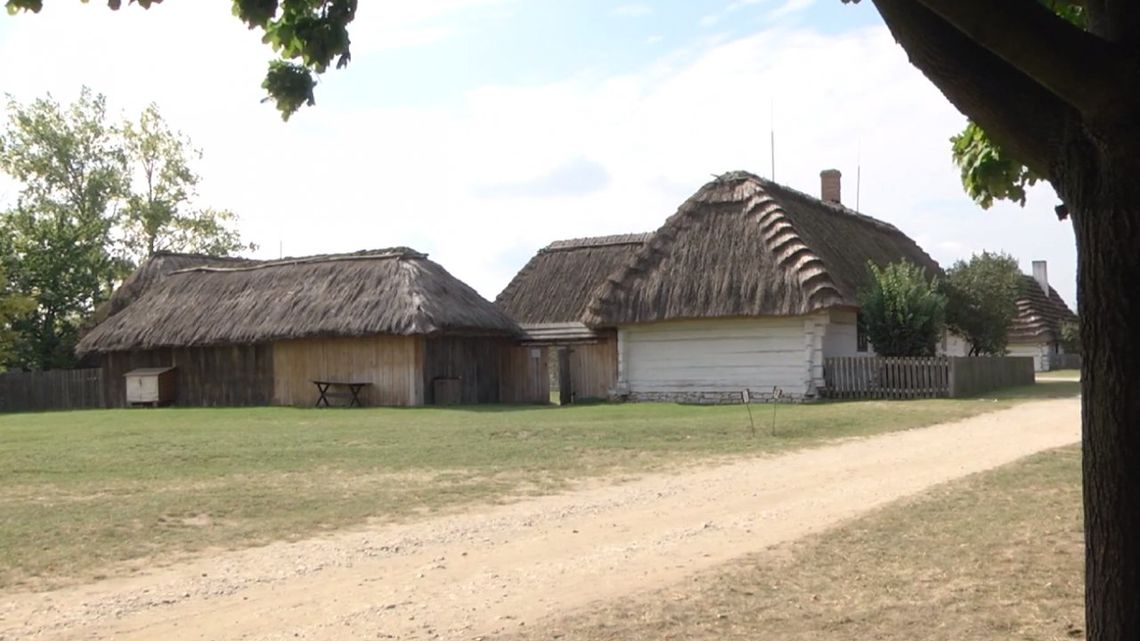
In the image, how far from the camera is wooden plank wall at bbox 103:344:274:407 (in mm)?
34594

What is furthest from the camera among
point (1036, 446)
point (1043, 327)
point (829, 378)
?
point (1043, 327)

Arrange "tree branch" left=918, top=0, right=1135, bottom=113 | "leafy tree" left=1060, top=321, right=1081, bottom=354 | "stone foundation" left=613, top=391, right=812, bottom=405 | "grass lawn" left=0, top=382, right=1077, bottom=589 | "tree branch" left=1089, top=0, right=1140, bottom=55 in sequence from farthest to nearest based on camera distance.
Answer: "leafy tree" left=1060, top=321, right=1081, bottom=354
"stone foundation" left=613, top=391, right=812, bottom=405
"grass lawn" left=0, top=382, right=1077, bottom=589
"tree branch" left=1089, top=0, right=1140, bottom=55
"tree branch" left=918, top=0, right=1135, bottom=113

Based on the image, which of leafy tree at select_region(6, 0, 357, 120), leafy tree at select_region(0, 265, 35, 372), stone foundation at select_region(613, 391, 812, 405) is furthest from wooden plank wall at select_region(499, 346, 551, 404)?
leafy tree at select_region(6, 0, 357, 120)

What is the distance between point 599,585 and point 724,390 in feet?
75.8

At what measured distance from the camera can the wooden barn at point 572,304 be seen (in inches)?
1323

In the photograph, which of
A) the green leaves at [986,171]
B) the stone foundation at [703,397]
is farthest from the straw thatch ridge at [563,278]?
the green leaves at [986,171]

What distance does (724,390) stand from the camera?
30141 millimetres

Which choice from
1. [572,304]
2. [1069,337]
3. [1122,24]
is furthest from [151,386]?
[1069,337]

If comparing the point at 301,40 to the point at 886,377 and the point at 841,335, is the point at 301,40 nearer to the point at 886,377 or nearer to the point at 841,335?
the point at 886,377

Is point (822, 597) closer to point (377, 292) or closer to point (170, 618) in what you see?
point (170, 618)

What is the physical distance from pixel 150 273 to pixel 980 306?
29514 millimetres

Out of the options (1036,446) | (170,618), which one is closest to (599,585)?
(170,618)

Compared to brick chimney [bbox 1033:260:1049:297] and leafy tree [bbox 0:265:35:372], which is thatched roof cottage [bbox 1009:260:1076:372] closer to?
brick chimney [bbox 1033:260:1049:297]

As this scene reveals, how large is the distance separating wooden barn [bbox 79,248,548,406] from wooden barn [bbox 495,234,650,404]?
1.92 meters
